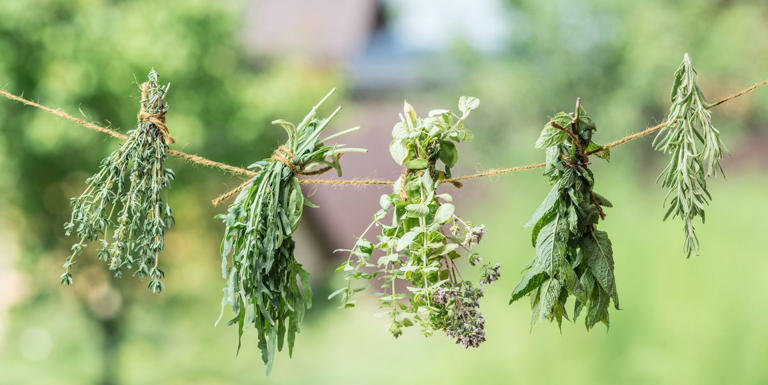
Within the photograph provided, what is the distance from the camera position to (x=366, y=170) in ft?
25.0

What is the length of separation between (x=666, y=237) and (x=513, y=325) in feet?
4.35

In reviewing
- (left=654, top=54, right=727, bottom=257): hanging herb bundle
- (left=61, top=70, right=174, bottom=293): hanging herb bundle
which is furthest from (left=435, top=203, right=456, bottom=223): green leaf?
(left=61, top=70, right=174, bottom=293): hanging herb bundle

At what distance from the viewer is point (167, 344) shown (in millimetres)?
7738

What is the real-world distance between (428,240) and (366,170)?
5.99 metres

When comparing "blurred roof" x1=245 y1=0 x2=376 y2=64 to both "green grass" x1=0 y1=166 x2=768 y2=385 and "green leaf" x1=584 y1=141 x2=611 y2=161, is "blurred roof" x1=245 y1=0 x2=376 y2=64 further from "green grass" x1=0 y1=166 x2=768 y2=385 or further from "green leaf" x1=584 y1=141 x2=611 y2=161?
"green leaf" x1=584 y1=141 x2=611 y2=161


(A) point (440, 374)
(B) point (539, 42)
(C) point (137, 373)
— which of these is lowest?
(A) point (440, 374)

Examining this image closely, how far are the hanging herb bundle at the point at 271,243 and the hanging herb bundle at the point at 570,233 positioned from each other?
44 cm

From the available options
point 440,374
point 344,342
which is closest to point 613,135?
point 440,374

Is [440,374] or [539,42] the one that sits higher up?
[539,42]

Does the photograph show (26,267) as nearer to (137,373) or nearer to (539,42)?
(137,373)

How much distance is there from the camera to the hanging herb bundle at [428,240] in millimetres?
1637

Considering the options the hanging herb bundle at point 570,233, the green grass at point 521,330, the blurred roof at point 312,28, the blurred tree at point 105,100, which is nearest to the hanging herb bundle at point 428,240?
the hanging herb bundle at point 570,233

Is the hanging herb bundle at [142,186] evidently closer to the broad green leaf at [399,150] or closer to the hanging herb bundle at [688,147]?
the broad green leaf at [399,150]

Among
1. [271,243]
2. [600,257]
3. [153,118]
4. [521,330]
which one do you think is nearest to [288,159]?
[271,243]
